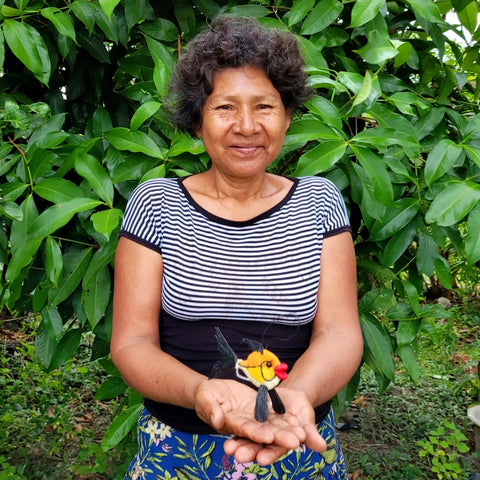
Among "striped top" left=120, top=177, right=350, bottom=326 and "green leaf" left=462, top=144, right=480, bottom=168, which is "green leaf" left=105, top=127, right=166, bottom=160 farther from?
"green leaf" left=462, top=144, right=480, bottom=168

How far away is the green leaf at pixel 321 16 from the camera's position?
161 centimetres

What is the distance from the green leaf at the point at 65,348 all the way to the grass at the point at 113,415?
2.53ft

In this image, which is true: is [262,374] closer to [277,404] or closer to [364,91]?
[277,404]

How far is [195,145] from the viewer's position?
5.07ft

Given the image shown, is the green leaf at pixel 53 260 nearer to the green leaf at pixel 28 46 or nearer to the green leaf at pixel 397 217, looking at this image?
the green leaf at pixel 28 46

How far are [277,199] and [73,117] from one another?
830 mm

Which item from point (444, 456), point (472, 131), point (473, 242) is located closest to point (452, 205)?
point (473, 242)

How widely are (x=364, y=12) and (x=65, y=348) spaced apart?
1.14 metres

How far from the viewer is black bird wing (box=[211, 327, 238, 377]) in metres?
1.22

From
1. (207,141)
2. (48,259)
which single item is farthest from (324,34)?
(48,259)

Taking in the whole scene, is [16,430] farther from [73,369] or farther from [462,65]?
[462,65]

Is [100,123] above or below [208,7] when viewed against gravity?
below

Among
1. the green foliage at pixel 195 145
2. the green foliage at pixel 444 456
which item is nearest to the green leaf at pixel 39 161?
the green foliage at pixel 195 145

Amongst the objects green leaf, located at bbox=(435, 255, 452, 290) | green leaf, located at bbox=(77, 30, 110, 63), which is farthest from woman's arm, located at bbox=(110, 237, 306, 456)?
green leaf, located at bbox=(435, 255, 452, 290)
